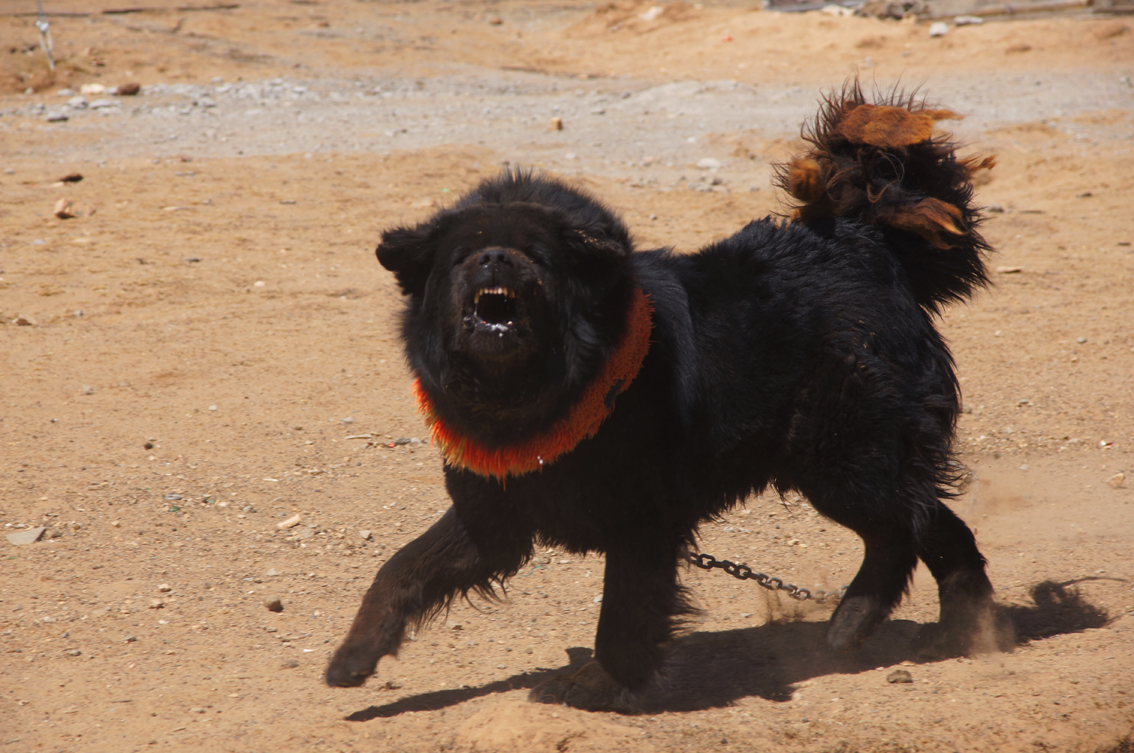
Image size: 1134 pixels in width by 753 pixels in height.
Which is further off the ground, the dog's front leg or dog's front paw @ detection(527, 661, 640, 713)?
the dog's front leg

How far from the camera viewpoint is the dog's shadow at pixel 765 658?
135 inches

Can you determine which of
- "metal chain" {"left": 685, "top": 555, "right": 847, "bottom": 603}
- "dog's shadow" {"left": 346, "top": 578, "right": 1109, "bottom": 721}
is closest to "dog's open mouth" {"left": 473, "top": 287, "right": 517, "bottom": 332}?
"metal chain" {"left": 685, "top": 555, "right": 847, "bottom": 603}

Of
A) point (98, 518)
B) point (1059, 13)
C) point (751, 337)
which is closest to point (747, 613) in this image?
point (751, 337)

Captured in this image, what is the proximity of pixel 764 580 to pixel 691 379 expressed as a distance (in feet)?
3.44

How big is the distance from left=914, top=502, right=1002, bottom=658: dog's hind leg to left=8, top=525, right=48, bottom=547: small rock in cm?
385

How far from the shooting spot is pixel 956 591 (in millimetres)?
3742

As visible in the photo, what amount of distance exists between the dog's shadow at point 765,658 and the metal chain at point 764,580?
15 cm


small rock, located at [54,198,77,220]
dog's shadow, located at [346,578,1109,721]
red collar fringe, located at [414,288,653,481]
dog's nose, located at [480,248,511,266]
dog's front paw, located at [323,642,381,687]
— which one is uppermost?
dog's nose, located at [480,248,511,266]

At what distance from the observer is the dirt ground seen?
3.24 metres

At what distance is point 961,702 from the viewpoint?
126 inches

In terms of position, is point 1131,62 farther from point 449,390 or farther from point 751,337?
point 449,390

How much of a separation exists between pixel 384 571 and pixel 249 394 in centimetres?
285

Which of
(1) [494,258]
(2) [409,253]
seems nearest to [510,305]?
(1) [494,258]

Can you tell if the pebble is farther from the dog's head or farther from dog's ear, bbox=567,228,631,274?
dog's ear, bbox=567,228,631,274
